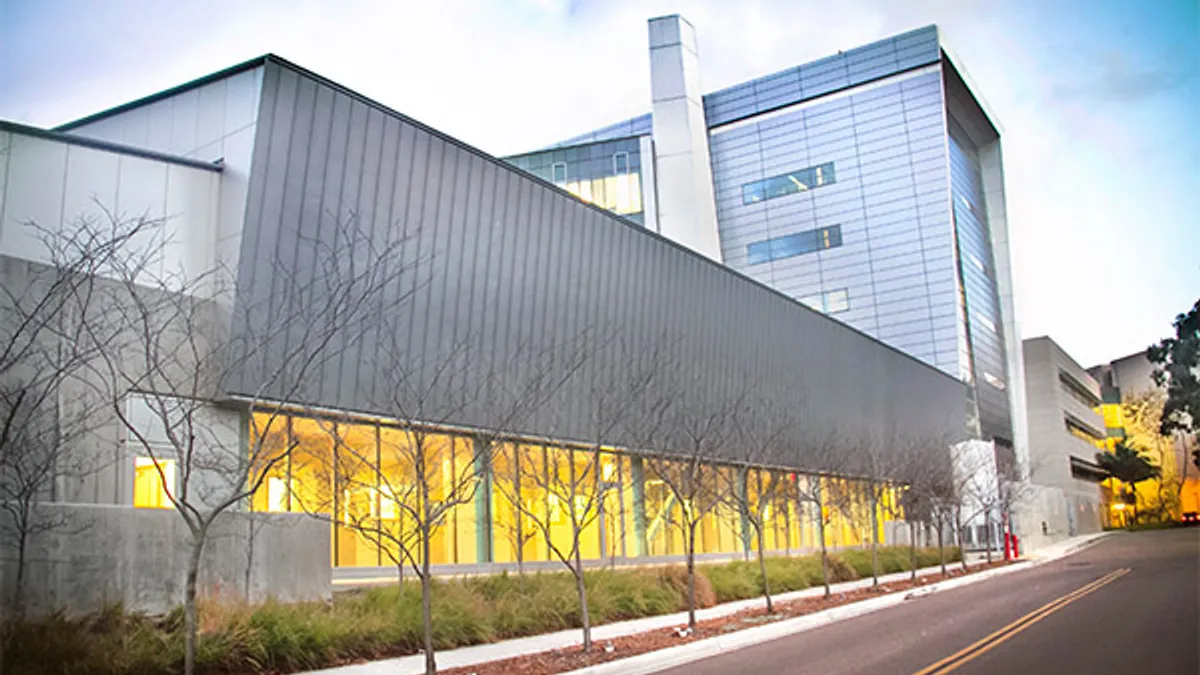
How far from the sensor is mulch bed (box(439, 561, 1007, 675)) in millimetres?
15969

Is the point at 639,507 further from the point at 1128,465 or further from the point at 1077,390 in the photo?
the point at 1128,465

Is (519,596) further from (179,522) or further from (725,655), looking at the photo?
(179,522)

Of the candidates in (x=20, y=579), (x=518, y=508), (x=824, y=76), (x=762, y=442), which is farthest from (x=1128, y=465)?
(x=20, y=579)

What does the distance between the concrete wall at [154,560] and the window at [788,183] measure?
192ft

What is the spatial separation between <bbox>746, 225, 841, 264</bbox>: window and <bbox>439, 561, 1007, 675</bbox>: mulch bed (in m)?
45.3

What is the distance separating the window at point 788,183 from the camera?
72250 millimetres

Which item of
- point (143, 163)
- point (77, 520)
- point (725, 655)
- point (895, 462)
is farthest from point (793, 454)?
point (77, 520)

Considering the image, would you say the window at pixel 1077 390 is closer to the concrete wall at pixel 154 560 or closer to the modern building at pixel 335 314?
the modern building at pixel 335 314

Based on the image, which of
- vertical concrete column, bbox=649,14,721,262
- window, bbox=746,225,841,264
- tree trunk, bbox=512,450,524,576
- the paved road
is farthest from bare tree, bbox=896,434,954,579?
window, bbox=746,225,841,264

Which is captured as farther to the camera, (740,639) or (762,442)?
(762,442)

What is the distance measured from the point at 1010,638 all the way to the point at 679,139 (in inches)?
2045

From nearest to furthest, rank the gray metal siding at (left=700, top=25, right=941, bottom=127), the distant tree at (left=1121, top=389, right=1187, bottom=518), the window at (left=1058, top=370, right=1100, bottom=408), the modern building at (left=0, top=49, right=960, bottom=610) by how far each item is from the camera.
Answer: the modern building at (left=0, top=49, right=960, bottom=610) < the gray metal siding at (left=700, top=25, right=941, bottom=127) < the distant tree at (left=1121, top=389, right=1187, bottom=518) < the window at (left=1058, top=370, right=1100, bottom=408)

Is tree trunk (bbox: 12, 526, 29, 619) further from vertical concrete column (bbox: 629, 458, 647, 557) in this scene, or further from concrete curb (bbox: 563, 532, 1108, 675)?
vertical concrete column (bbox: 629, 458, 647, 557)

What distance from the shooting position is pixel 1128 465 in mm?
114688
